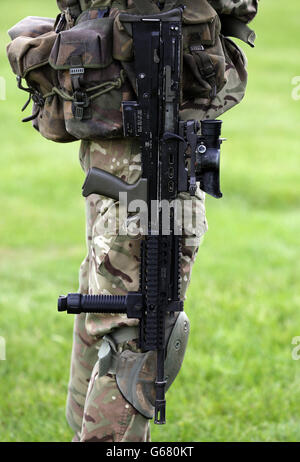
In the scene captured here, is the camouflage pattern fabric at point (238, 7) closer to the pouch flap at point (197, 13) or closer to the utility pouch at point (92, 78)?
the pouch flap at point (197, 13)

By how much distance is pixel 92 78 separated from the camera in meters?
2.62

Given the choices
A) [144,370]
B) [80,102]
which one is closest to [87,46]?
[80,102]

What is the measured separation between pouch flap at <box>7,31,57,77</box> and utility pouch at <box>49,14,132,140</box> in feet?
0.27

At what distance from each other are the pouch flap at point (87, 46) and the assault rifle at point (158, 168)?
11 cm

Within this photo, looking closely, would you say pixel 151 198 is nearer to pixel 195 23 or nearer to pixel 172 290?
pixel 172 290

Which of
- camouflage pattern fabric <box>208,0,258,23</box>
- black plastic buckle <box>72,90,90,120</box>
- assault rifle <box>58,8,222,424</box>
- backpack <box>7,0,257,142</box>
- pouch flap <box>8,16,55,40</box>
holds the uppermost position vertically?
pouch flap <box>8,16,55,40</box>

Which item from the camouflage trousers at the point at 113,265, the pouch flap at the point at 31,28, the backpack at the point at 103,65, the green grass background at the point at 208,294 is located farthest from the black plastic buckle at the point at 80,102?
the green grass background at the point at 208,294

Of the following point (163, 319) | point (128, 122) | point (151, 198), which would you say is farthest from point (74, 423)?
point (128, 122)

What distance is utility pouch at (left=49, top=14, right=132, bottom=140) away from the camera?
8.48 ft

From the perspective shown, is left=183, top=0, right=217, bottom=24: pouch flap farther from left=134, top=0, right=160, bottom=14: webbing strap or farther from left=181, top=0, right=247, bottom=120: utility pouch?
left=134, top=0, right=160, bottom=14: webbing strap

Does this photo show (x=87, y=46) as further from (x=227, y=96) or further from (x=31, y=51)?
(x=227, y=96)

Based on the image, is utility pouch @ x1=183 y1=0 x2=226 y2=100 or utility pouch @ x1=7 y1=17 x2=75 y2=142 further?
utility pouch @ x1=7 y1=17 x2=75 y2=142

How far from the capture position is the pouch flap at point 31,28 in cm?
298

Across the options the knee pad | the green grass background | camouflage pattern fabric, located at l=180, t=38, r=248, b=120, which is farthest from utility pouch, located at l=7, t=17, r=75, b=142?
the green grass background
